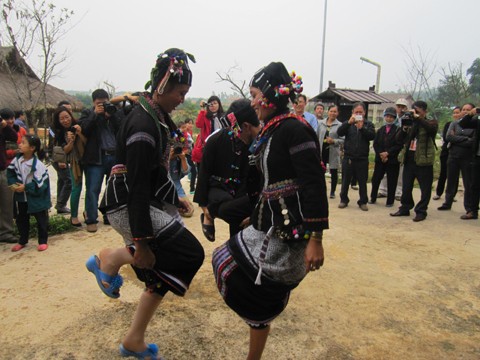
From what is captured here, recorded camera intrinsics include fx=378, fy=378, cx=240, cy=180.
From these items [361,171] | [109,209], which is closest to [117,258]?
[109,209]

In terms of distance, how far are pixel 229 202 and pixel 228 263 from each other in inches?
42.5

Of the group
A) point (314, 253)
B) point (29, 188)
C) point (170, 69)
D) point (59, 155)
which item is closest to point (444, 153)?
point (314, 253)

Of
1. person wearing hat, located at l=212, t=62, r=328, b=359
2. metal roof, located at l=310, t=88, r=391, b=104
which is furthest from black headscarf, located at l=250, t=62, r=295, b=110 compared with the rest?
metal roof, located at l=310, t=88, r=391, b=104

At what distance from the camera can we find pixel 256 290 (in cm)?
216

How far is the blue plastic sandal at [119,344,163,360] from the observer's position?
245cm

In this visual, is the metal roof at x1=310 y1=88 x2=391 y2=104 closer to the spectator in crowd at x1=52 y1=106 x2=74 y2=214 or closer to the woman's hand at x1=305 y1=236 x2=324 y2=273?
the spectator in crowd at x1=52 y1=106 x2=74 y2=214

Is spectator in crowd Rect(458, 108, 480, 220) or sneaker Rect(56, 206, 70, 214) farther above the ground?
spectator in crowd Rect(458, 108, 480, 220)

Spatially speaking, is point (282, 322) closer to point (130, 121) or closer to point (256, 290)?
point (256, 290)

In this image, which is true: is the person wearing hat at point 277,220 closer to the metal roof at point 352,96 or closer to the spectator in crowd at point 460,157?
the spectator in crowd at point 460,157

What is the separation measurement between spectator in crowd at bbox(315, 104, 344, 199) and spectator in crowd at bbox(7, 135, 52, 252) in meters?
5.05

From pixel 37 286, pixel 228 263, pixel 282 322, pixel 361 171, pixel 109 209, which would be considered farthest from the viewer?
pixel 361 171

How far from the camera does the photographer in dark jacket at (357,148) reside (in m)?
6.95

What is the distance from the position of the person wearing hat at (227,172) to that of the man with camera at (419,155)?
13.2ft

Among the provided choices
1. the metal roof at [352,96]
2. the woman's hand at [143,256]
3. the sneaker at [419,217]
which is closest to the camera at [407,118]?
the sneaker at [419,217]
